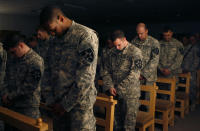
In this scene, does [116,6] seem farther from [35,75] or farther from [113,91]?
[35,75]

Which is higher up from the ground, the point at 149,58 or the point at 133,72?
the point at 149,58

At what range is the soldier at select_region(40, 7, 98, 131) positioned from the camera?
1.30m

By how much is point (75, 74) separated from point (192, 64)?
3.67 meters

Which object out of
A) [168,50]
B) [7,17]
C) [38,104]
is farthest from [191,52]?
[7,17]

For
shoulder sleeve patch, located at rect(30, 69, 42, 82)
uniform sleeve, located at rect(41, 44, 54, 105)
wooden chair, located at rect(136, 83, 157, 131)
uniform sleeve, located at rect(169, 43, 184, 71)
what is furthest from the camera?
uniform sleeve, located at rect(169, 43, 184, 71)

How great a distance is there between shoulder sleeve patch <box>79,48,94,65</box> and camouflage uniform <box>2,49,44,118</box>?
2.30 ft

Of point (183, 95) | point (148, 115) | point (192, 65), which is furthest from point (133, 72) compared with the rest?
point (192, 65)

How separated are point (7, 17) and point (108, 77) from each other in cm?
815

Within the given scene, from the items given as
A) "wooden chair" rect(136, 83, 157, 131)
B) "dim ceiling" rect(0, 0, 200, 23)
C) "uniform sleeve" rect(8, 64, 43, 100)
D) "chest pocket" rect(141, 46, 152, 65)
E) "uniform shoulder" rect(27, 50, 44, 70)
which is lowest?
"wooden chair" rect(136, 83, 157, 131)

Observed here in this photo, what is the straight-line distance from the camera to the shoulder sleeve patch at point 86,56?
1.30 metres

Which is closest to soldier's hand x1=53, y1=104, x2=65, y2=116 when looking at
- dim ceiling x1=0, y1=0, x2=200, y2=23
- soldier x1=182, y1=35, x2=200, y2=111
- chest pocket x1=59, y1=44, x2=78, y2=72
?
chest pocket x1=59, y1=44, x2=78, y2=72

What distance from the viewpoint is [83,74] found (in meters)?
1.30

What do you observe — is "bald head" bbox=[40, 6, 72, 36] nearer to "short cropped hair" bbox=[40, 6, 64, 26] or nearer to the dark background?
"short cropped hair" bbox=[40, 6, 64, 26]

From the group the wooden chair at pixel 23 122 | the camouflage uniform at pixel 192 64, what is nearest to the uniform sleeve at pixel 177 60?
the camouflage uniform at pixel 192 64
